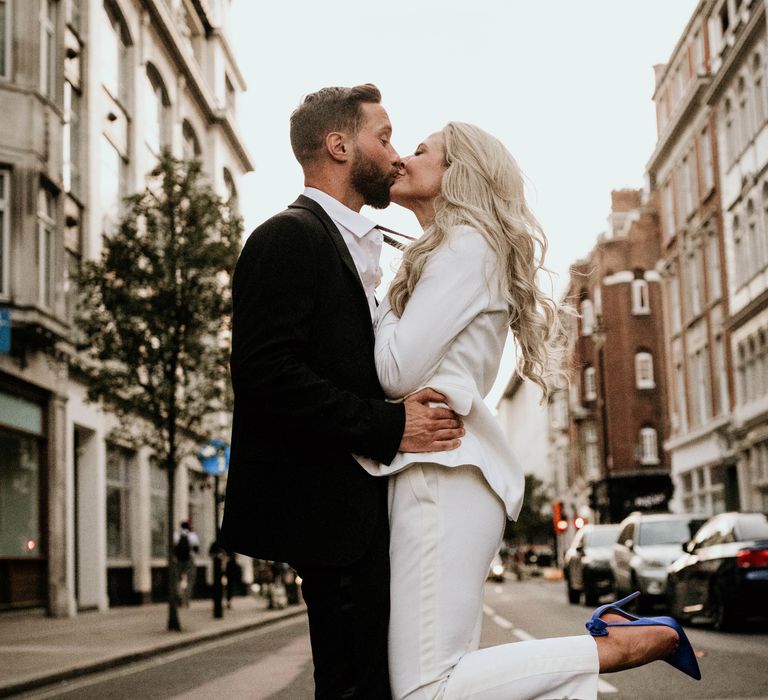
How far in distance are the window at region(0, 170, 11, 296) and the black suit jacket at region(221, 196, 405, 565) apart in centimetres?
1913

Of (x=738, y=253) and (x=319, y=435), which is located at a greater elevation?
(x=738, y=253)

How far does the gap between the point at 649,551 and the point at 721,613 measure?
405cm

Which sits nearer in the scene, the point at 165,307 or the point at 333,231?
the point at 333,231

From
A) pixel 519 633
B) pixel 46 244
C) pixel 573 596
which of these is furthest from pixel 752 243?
pixel 519 633

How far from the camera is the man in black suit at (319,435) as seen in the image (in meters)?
2.86

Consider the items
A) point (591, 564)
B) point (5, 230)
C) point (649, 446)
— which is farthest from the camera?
point (649, 446)

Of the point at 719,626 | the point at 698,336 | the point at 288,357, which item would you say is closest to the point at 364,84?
the point at 288,357

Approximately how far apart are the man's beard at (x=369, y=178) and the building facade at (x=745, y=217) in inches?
1317

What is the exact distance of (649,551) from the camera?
1953cm

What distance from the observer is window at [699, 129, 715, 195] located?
4328 centimetres

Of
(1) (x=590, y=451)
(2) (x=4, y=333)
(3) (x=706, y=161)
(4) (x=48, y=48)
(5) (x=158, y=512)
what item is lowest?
(5) (x=158, y=512)

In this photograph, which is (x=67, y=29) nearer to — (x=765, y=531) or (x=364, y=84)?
(x=765, y=531)

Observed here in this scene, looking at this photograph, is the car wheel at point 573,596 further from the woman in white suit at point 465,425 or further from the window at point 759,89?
the woman in white suit at point 465,425

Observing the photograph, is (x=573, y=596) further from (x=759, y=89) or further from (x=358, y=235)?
(x=358, y=235)
